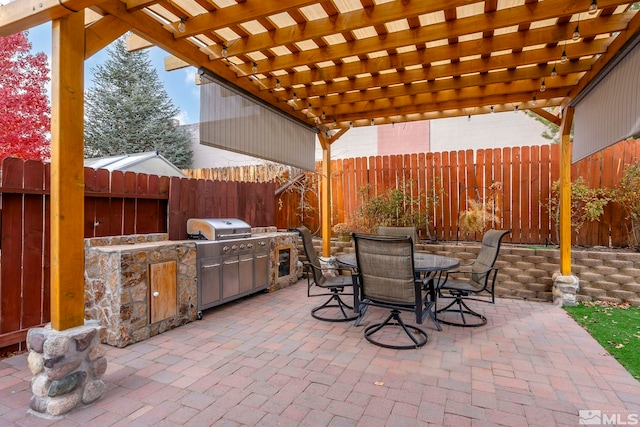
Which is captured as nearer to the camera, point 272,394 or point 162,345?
point 272,394

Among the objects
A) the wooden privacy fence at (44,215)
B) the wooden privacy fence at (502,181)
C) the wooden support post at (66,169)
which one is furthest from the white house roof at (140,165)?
the wooden support post at (66,169)

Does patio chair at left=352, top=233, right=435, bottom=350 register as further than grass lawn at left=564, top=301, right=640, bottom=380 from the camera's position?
Yes

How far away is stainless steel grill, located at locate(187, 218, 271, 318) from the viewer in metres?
4.15

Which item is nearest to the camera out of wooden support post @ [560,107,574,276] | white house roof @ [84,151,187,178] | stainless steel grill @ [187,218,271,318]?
stainless steel grill @ [187,218,271,318]

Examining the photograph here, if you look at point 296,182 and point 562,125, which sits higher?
point 562,125

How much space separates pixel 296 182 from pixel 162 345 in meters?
5.05

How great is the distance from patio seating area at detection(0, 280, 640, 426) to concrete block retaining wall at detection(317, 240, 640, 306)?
4.22ft

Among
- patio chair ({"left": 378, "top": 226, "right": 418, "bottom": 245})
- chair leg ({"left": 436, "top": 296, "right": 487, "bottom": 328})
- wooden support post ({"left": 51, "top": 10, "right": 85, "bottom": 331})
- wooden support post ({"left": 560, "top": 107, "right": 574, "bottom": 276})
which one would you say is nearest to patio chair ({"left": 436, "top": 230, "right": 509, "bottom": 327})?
chair leg ({"left": 436, "top": 296, "right": 487, "bottom": 328})

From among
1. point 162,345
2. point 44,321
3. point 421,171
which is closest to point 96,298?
point 44,321

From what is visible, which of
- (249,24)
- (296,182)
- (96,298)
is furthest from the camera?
(296,182)

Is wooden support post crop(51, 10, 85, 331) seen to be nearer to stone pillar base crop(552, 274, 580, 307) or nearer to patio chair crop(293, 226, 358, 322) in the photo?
patio chair crop(293, 226, 358, 322)

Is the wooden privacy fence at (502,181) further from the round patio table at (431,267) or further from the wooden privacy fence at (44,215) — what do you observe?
the wooden privacy fence at (44,215)

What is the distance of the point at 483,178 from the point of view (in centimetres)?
617

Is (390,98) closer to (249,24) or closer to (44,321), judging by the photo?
(249,24)
